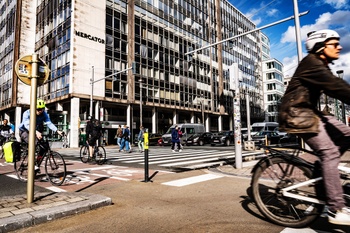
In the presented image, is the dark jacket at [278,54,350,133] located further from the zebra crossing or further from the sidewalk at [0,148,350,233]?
the zebra crossing

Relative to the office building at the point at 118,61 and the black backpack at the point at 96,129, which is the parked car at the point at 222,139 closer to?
the office building at the point at 118,61

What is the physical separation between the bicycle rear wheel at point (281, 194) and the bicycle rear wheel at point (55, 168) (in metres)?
4.08

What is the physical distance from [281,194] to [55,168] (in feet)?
14.9

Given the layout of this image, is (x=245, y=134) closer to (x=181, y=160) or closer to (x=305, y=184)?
(x=181, y=160)

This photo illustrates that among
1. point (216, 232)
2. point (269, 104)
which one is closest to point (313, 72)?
point (216, 232)

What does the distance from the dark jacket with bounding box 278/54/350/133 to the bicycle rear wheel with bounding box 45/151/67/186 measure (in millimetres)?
4549

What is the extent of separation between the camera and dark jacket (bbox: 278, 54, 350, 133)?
8.37 ft

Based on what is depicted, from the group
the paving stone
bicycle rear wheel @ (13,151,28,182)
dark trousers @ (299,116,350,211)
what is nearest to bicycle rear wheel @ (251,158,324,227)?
dark trousers @ (299,116,350,211)

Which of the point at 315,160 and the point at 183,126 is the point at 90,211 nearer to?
the point at 315,160

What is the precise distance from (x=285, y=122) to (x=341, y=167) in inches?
27.1

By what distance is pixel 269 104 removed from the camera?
7600 cm

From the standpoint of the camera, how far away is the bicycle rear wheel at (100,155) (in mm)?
9855

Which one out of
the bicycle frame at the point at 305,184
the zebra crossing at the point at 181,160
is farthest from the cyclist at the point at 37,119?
the bicycle frame at the point at 305,184

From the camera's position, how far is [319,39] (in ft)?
8.77
